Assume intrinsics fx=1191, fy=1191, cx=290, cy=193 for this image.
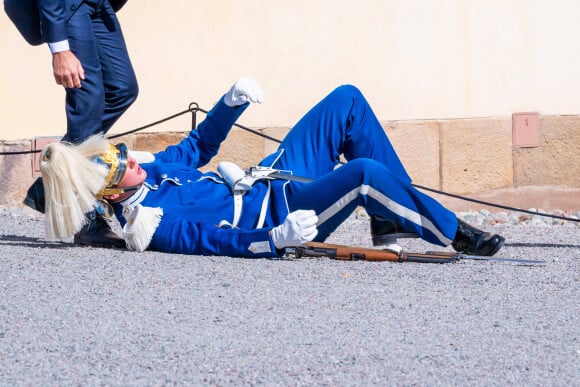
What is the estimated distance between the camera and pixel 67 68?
4867mm

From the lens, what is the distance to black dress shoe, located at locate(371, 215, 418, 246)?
4.71 meters

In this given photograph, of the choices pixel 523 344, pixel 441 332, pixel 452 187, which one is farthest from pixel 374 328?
pixel 452 187

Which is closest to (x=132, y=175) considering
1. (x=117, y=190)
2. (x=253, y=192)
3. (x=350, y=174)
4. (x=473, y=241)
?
(x=117, y=190)

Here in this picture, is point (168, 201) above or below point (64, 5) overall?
below

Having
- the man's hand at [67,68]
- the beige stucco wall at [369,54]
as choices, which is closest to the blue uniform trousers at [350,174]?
the man's hand at [67,68]

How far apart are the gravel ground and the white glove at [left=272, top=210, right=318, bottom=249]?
149 mm

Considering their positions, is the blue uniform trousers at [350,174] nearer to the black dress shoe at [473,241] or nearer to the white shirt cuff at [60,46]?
the black dress shoe at [473,241]

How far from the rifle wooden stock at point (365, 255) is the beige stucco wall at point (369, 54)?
A: 241cm

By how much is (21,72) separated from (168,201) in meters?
2.94

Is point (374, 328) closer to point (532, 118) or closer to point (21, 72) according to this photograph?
point (532, 118)

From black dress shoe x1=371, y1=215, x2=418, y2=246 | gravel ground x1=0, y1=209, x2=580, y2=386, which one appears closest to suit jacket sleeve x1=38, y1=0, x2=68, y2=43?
gravel ground x1=0, y1=209, x2=580, y2=386

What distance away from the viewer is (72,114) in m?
5.02

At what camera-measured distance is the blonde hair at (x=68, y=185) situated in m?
4.47

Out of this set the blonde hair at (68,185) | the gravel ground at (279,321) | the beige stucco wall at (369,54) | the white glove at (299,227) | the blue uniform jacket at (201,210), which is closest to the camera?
the gravel ground at (279,321)
